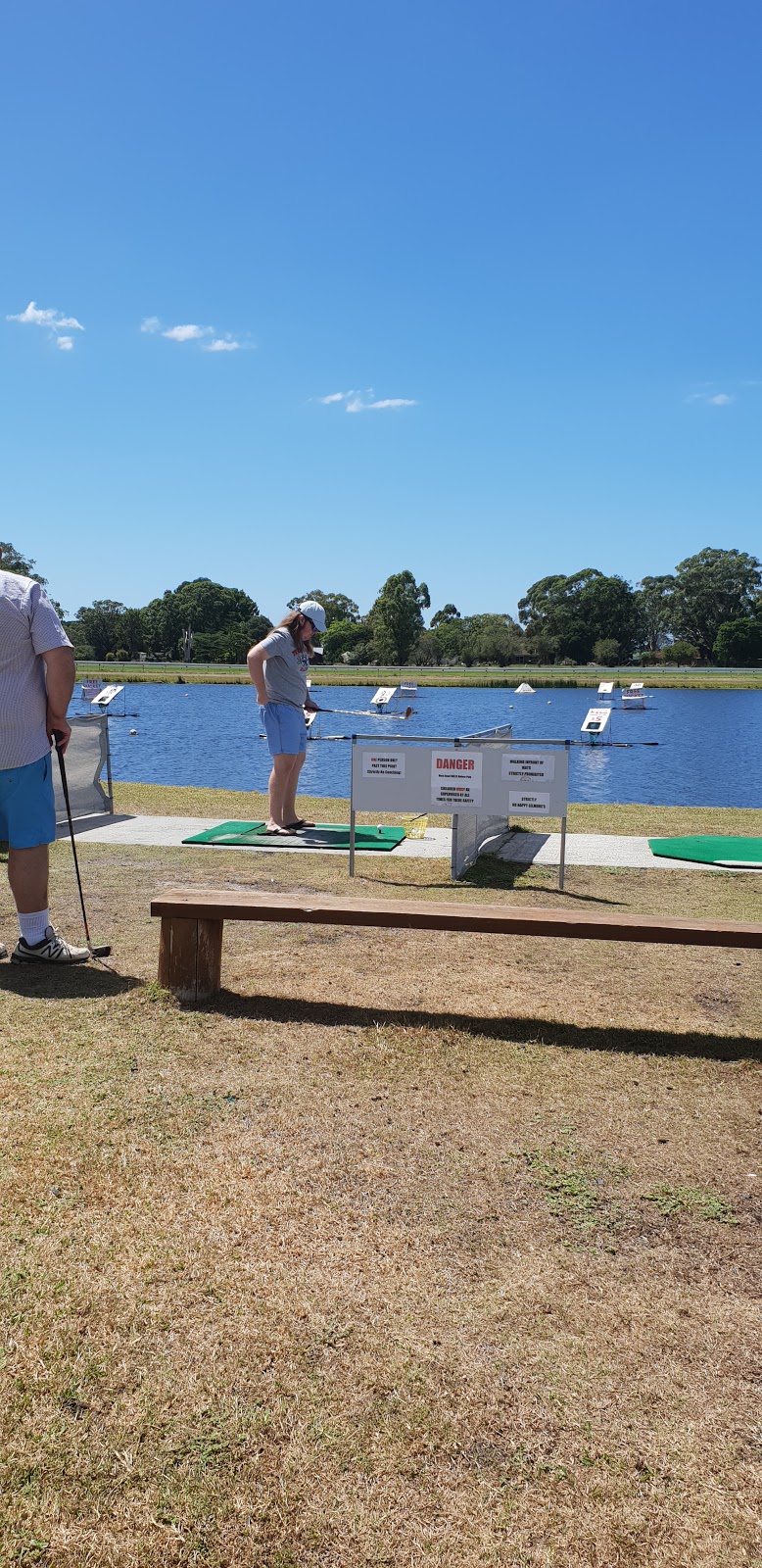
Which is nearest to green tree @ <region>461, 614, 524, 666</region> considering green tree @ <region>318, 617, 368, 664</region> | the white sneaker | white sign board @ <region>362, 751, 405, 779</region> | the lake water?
green tree @ <region>318, 617, 368, 664</region>

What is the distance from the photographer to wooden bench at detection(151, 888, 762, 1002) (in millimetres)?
4648

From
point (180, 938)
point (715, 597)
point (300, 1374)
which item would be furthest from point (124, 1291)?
point (715, 597)

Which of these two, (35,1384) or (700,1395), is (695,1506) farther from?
(35,1384)

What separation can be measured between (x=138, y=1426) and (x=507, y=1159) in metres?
1.55

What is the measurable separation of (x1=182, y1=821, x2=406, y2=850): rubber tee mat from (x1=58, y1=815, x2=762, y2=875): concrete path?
0.04 m

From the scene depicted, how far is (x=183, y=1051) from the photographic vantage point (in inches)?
171

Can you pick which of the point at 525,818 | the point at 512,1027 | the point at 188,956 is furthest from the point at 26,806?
the point at 525,818

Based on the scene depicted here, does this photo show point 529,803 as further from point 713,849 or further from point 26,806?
point 26,806

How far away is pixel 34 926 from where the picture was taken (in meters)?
5.35

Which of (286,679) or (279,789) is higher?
(286,679)

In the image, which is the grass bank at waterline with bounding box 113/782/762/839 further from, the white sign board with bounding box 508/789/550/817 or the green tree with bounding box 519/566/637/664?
the green tree with bounding box 519/566/637/664

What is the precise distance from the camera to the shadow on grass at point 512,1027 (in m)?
4.56

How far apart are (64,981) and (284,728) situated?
431cm

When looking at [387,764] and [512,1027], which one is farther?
[387,764]
